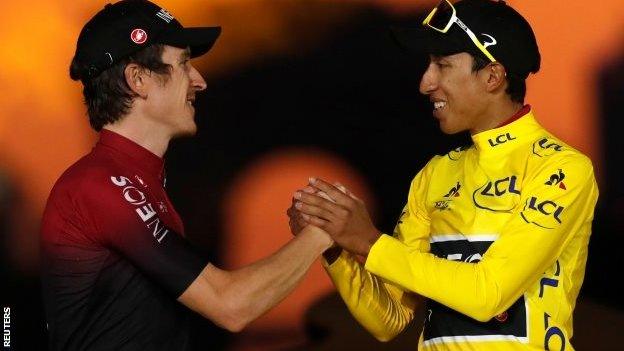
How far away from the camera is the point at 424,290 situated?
249cm

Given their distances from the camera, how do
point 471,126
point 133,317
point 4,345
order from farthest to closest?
point 4,345
point 471,126
point 133,317

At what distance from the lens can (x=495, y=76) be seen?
270cm

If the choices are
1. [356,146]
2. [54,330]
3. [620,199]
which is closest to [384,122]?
[356,146]

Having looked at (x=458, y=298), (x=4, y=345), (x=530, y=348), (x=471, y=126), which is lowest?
(x=4, y=345)

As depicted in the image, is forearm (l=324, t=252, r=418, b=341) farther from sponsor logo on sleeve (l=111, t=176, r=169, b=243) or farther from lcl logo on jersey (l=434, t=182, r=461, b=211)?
sponsor logo on sleeve (l=111, t=176, r=169, b=243)

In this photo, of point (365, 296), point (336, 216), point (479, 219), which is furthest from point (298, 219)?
point (479, 219)

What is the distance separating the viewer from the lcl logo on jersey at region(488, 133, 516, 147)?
2678 mm

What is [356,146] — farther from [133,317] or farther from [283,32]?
[133,317]

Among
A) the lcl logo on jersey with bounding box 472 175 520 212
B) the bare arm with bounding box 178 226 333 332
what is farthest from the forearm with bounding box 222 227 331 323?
the lcl logo on jersey with bounding box 472 175 520 212

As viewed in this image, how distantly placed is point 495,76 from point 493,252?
453 mm

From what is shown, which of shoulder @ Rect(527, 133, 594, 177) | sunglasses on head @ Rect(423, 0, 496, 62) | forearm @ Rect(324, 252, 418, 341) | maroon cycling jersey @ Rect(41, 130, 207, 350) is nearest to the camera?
maroon cycling jersey @ Rect(41, 130, 207, 350)

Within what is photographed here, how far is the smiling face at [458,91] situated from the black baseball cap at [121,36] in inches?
22.7

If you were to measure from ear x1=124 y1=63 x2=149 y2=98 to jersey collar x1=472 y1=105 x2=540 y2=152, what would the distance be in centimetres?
80

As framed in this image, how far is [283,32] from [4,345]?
1.33 metres
